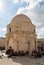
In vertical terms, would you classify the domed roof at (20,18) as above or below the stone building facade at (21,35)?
above

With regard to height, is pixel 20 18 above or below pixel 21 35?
above

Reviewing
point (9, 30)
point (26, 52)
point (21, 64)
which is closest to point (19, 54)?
point (26, 52)

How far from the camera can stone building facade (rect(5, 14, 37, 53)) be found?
24.3 m

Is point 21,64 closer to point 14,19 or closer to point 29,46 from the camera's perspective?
point 29,46

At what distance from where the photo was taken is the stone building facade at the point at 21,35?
24.3 meters

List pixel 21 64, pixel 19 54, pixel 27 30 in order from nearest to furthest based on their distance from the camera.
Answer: pixel 21 64
pixel 19 54
pixel 27 30

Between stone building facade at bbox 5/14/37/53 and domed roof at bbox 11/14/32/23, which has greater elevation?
domed roof at bbox 11/14/32/23

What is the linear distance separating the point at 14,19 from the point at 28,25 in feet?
8.37

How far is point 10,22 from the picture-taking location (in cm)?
2684

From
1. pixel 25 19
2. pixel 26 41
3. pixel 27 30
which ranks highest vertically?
pixel 25 19

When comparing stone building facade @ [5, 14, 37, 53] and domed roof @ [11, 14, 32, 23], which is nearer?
stone building facade @ [5, 14, 37, 53]

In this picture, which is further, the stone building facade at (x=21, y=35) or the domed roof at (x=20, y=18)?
the domed roof at (x=20, y=18)

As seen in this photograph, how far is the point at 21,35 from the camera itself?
79.8 ft

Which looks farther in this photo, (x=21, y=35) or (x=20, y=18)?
(x=20, y=18)
